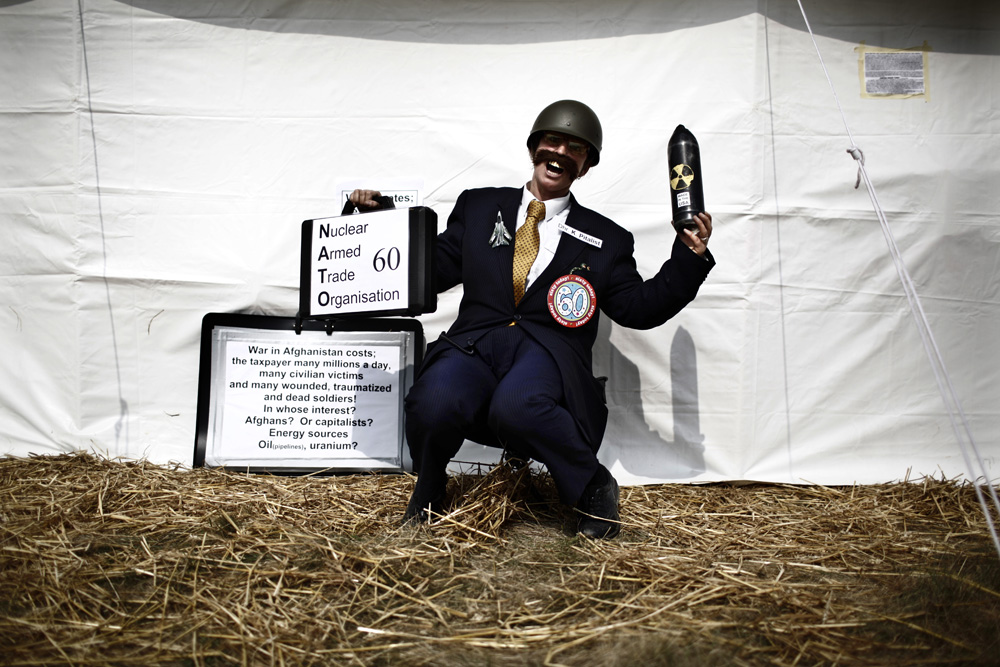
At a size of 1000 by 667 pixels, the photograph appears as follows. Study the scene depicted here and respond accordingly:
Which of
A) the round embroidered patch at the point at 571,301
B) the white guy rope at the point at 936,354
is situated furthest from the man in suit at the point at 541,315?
the white guy rope at the point at 936,354

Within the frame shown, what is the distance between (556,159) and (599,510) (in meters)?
1.16

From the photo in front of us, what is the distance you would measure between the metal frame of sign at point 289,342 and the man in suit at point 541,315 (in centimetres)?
58

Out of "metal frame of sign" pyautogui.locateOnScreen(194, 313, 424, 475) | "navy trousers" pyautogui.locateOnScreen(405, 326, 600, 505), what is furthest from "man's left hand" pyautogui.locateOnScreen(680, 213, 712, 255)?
"metal frame of sign" pyautogui.locateOnScreen(194, 313, 424, 475)

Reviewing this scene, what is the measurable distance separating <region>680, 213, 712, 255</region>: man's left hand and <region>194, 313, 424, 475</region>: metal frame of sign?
49.9 inches

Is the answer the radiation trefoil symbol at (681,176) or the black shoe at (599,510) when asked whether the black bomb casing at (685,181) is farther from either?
the black shoe at (599,510)

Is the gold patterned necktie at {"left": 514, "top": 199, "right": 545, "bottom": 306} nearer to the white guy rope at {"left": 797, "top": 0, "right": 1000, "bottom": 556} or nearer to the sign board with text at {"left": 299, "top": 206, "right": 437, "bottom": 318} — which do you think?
the sign board with text at {"left": 299, "top": 206, "right": 437, "bottom": 318}

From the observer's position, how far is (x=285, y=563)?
2.13 m

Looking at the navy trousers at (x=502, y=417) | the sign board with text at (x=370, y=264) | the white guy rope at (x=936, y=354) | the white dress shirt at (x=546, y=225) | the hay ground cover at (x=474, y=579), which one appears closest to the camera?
the hay ground cover at (x=474, y=579)

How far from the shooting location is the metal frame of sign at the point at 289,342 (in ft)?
10.7

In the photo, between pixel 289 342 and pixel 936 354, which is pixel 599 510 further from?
pixel 289 342

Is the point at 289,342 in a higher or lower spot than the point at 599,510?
higher

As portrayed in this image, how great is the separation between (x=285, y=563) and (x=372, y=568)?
0.23m

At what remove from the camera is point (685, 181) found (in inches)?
99.9

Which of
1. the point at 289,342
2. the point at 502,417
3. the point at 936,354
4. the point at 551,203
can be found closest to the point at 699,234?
the point at 551,203
